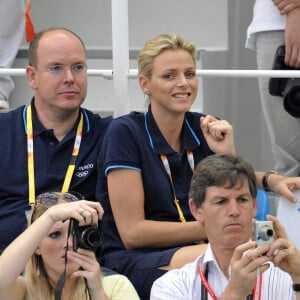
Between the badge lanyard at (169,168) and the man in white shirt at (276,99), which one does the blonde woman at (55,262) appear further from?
the man in white shirt at (276,99)

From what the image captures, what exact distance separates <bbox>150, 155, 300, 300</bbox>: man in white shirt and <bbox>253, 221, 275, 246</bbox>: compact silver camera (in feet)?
0.23

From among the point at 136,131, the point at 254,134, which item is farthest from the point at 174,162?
the point at 254,134

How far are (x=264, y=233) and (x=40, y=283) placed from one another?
2.66 feet

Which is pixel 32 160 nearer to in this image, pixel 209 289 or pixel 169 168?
pixel 169 168

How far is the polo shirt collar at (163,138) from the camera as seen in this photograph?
352cm

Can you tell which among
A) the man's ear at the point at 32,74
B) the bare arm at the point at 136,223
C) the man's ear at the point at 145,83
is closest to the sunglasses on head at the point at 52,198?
the bare arm at the point at 136,223

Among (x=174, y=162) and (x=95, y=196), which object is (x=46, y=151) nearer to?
(x=95, y=196)

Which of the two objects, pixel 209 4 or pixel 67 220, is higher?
pixel 209 4

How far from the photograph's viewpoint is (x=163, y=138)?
3.55 metres

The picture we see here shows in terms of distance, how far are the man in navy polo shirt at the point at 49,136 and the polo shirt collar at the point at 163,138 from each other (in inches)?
9.5

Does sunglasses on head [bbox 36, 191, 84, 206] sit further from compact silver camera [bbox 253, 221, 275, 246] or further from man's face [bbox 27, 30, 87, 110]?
compact silver camera [bbox 253, 221, 275, 246]

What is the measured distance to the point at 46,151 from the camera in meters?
3.67

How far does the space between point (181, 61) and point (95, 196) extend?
607 millimetres

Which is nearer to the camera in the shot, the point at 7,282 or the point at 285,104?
the point at 7,282
